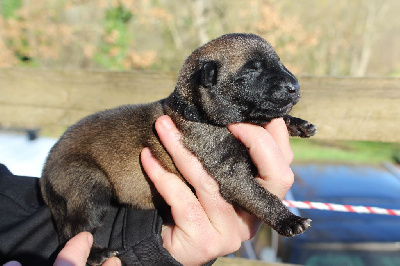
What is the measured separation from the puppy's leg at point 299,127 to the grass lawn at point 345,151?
518cm

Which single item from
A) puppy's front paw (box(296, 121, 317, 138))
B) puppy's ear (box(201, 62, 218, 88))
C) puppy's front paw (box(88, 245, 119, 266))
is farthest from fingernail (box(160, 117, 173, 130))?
puppy's front paw (box(296, 121, 317, 138))

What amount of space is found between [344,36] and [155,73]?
1339 centimetres

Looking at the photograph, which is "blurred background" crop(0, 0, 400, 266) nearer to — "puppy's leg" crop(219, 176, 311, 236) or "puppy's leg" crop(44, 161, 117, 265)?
"puppy's leg" crop(219, 176, 311, 236)

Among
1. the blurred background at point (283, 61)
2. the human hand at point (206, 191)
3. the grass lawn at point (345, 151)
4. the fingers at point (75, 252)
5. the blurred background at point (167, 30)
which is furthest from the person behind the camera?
the blurred background at point (167, 30)

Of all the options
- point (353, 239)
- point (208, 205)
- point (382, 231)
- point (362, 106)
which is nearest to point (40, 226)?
point (208, 205)

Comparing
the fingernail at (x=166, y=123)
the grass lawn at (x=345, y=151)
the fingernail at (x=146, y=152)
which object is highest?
the fingernail at (x=166, y=123)

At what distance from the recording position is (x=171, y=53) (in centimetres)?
1478

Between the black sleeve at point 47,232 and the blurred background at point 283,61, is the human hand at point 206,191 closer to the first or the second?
the black sleeve at point 47,232

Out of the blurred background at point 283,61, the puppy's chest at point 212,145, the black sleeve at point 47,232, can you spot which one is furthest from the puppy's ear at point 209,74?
the blurred background at point 283,61

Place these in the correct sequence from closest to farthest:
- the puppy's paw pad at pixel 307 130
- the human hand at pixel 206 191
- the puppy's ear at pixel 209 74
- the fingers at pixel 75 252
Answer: the fingers at pixel 75 252, the human hand at pixel 206 191, the puppy's ear at pixel 209 74, the puppy's paw pad at pixel 307 130

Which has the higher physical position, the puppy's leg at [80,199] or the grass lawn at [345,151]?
the puppy's leg at [80,199]

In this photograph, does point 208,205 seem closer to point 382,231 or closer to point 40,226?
point 40,226

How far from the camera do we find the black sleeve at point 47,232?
1.94 meters

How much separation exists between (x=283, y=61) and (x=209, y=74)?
11.1 metres
